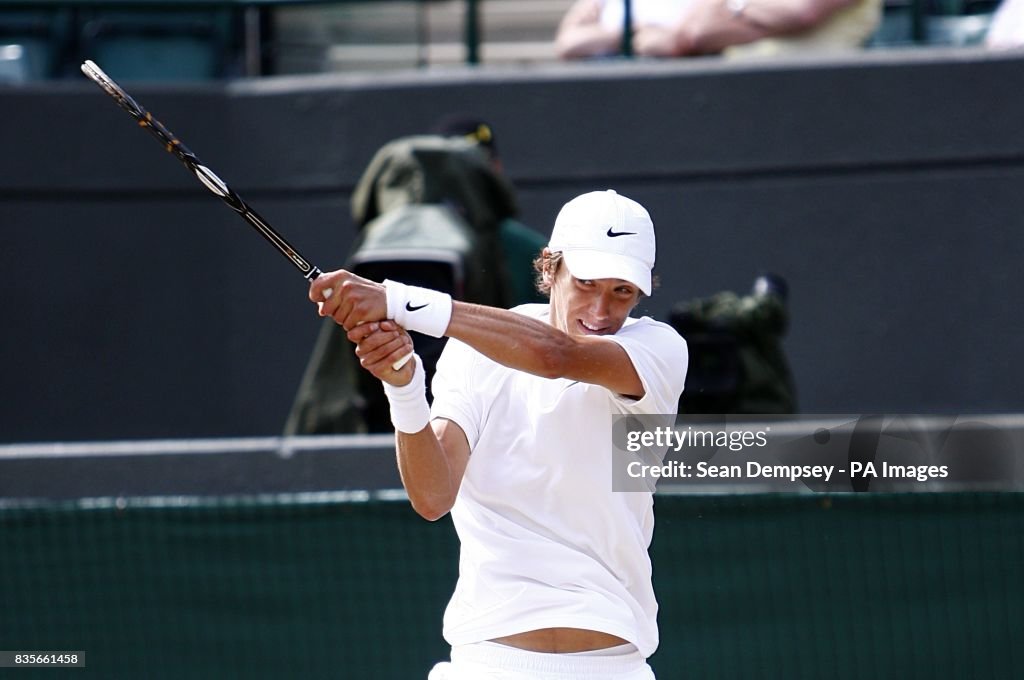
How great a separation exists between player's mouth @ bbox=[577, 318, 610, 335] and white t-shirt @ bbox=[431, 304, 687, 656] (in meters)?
0.04

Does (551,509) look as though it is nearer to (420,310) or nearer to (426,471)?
(426,471)

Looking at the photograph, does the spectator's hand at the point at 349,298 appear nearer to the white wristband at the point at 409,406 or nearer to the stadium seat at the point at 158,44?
the white wristband at the point at 409,406

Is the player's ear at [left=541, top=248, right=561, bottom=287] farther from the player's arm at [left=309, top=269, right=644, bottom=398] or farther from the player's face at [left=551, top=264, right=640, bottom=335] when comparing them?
the player's arm at [left=309, top=269, right=644, bottom=398]

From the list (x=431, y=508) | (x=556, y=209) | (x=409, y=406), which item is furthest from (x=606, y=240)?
(x=556, y=209)

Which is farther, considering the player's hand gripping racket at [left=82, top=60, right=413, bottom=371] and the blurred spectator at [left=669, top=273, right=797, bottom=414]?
the blurred spectator at [left=669, top=273, right=797, bottom=414]

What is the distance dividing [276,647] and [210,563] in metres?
0.36

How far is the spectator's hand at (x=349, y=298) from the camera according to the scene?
9.60 feet

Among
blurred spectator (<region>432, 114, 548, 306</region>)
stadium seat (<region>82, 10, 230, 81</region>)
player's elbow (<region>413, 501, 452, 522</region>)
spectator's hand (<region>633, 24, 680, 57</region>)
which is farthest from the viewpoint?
stadium seat (<region>82, 10, 230, 81</region>)

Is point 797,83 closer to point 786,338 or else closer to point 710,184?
point 710,184

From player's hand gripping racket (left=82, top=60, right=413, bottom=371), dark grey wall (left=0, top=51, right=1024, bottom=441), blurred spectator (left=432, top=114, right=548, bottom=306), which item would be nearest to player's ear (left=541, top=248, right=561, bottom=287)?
player's hand gripping racket (left=82, top=60, right=413, bottom=371)

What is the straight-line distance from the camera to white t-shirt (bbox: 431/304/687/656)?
3047mm

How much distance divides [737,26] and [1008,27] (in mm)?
1245

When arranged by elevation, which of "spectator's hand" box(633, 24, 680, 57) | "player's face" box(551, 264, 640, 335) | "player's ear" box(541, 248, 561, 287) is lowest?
"player's face" box(551, 264, 640, 335)

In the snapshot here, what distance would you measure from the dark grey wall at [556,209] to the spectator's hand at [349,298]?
404 centimetres
